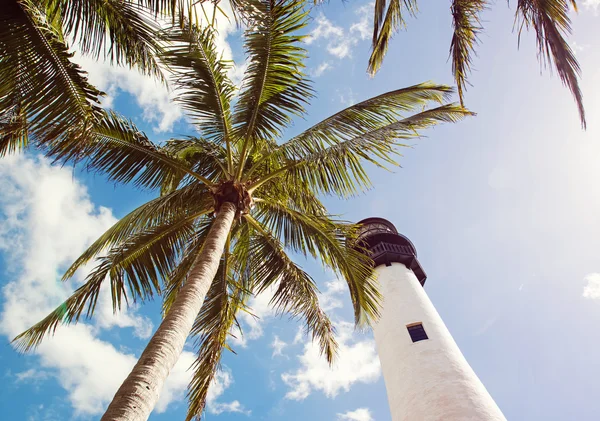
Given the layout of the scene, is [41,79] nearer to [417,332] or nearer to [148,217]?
[148,217]

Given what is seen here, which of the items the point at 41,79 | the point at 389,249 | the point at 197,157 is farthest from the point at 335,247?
the point at 389,249

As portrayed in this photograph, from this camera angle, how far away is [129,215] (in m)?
6.81

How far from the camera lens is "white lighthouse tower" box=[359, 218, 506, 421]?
8.73 meters

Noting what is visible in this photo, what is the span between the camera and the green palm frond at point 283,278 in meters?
6.91

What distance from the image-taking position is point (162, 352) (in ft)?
11.3

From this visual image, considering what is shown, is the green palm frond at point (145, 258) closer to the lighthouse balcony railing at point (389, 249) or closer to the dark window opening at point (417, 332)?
the dark window opening at point (417, 332)

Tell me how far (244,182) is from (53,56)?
Answer: 3096 mm

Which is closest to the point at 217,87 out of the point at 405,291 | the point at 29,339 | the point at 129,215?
the point at 129,215

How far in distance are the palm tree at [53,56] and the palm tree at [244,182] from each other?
51.8 inches

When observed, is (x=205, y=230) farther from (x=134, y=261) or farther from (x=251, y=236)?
(x=134, y=261)

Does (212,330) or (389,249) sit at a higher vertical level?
(389,249)

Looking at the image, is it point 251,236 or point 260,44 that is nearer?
point 260,44

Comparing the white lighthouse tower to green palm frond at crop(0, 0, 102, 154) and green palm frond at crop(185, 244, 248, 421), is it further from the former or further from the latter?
green palm frond at crop(0, 0, 102, 154)

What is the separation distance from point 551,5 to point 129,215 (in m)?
6.50
